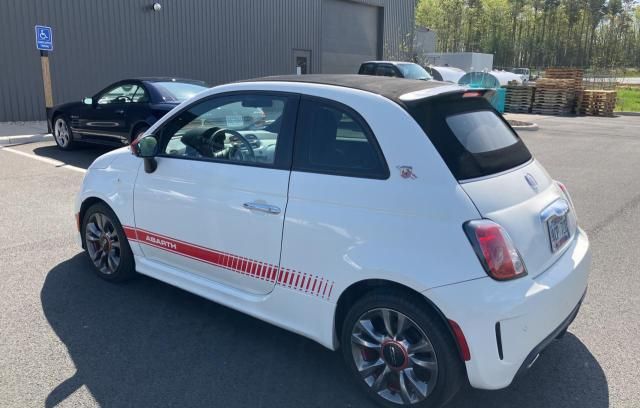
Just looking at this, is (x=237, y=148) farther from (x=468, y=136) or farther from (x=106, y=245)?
(x=106, y=245)

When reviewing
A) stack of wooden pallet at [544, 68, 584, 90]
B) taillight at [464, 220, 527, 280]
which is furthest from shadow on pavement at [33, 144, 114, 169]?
stack of wooden pallet at [544, 68, 584, 90]

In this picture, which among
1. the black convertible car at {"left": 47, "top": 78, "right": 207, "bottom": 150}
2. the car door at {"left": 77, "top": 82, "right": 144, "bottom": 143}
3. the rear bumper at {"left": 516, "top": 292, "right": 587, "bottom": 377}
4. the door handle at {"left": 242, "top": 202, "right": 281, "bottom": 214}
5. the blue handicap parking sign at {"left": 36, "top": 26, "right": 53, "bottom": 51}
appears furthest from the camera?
the blue handicap parking sign at {"left": 36, "top": 26, "right": 53, "bottom": 51}

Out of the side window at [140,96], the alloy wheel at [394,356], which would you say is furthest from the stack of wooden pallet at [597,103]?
the alloy wheel at [394,356]

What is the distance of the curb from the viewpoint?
11.7 metres

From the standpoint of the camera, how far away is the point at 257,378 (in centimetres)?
313

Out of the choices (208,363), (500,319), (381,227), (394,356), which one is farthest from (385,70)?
(500,319)

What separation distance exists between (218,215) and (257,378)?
1020 mm

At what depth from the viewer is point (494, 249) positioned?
2.51m

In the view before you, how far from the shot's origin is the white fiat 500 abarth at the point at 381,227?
8.37 ft

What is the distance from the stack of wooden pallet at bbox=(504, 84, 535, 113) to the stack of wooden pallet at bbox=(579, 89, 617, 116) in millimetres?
2083

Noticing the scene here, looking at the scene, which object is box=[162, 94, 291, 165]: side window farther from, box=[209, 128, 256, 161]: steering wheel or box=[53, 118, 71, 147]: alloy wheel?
box=[53, 118, 71, 147]: alloy wheel

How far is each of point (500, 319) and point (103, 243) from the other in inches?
127

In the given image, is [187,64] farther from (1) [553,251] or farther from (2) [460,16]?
(2) [460,16]

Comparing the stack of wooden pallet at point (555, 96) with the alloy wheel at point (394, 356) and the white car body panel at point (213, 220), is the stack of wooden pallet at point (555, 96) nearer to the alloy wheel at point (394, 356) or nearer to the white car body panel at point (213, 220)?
the white car body panel at point (213, 220)
